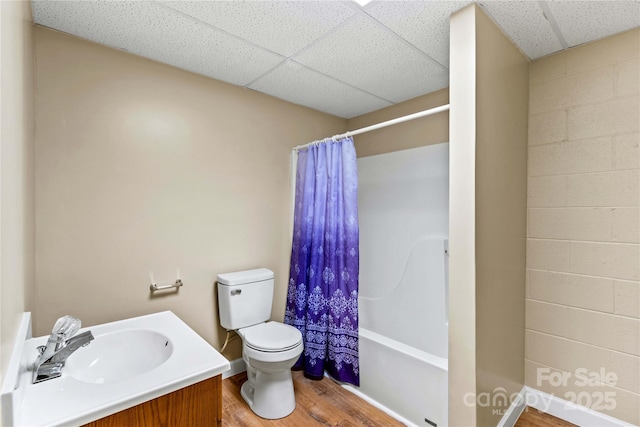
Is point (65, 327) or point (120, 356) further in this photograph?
point (120, 356)

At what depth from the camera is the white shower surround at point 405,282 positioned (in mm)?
1876

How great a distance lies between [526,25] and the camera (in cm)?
158

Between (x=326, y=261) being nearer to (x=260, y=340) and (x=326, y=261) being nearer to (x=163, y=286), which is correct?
(x=260, y=340)

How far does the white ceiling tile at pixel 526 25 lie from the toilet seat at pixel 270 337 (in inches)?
81.5

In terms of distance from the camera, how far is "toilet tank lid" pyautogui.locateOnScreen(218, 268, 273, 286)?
2.13 meters

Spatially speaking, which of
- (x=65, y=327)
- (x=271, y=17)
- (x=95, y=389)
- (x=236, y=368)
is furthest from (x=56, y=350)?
(x=271, y=17)

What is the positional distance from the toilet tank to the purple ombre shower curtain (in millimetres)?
275

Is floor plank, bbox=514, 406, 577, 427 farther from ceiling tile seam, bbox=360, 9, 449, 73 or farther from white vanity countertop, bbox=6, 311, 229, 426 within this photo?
ceiling tile seam, bbox=360, 9, 449, 73

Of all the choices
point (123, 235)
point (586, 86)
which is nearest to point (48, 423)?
point (123, 235)

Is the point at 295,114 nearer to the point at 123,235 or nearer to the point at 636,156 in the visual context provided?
the point at 123,235

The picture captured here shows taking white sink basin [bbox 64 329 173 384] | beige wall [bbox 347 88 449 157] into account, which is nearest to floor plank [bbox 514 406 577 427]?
beige wall [bbox 347 88 449 157]

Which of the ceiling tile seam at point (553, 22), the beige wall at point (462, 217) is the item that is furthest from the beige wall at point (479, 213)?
the ceiling tile seam at point (553, 22)

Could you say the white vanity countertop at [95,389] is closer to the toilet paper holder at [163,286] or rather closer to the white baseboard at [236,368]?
the toilet paper holder at [163,286]

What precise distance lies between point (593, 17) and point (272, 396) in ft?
8.80
